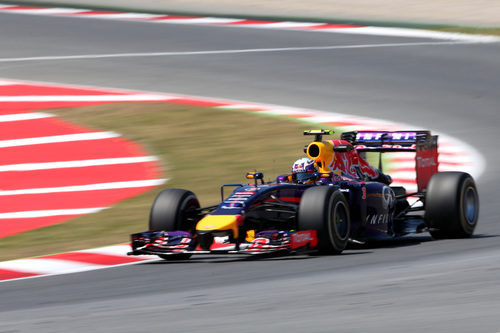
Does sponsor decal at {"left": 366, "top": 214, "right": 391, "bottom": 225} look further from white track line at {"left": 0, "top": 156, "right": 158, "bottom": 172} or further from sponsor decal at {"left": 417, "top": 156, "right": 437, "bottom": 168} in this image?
white track line at {"left": 0, "top": 156, "right": 158, "bottom": 172}

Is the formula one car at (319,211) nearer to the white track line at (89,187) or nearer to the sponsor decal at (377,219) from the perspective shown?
the sponsor decal at (377,219)

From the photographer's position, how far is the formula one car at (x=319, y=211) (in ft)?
29.4

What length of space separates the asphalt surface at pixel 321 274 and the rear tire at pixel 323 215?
0.51ft

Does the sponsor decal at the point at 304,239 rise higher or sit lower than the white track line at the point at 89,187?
lower

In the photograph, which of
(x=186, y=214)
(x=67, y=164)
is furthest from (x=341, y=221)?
(x=67, y=164)

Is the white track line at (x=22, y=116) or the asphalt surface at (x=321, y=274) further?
the white track line at (x=22, y=116)

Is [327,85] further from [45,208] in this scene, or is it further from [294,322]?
[294,322]

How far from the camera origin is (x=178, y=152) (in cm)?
1530

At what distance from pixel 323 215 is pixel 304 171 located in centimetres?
107

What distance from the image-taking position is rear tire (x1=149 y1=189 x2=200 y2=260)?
374 inches

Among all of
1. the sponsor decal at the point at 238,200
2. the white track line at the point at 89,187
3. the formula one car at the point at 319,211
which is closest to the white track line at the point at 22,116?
the white track line at the point at 89,187

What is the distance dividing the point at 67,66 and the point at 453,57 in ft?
26.5

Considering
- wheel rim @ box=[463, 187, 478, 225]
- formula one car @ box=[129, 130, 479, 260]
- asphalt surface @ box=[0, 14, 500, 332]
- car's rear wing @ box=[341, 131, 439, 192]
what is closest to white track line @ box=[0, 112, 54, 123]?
asphalt surface @ box=[0, 14, 500, 332]

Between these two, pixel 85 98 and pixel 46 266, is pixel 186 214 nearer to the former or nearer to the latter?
pixel 46 266
